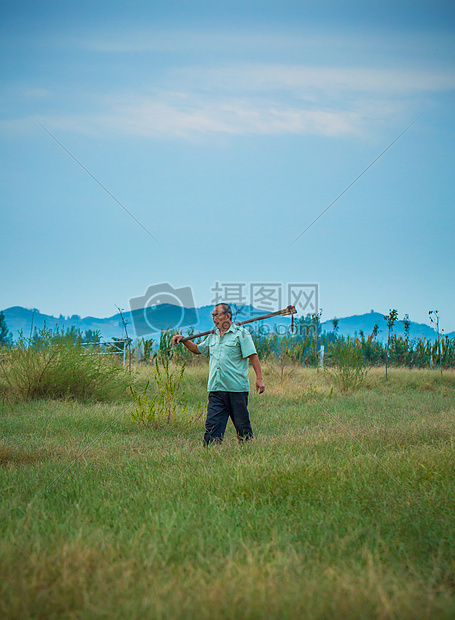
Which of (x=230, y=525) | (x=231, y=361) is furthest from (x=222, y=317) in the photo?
(x=230, y=525)

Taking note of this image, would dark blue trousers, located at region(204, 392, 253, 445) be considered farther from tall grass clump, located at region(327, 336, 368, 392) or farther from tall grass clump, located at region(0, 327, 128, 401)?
tall grass clump, located at region(327, 336, 368, 392)

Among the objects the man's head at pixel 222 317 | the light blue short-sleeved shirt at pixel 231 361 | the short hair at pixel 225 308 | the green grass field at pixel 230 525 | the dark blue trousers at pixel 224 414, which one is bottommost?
the green grass field at pixel 230 525

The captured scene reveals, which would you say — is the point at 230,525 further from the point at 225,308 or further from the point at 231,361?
the point at 225,308

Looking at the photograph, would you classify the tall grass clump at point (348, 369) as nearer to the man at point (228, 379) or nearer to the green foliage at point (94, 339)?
the green foliage at point (94, 339)

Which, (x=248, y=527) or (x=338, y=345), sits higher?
(x=338, y=345)

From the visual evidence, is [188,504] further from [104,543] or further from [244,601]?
[244,601]

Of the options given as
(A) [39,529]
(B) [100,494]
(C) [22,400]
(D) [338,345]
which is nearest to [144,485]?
(B) [100,494]

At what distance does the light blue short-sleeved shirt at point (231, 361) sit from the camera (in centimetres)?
587

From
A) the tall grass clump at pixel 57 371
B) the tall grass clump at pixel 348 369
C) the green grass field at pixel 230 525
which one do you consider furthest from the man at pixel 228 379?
the tall grass clump at pixel 348 369

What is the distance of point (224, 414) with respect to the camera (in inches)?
236

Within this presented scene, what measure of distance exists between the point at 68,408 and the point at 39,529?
5540 millimetres

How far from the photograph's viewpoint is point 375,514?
11.3 ft

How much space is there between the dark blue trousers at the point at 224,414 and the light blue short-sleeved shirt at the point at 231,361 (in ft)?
0.31

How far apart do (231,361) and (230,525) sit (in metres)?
2.80
